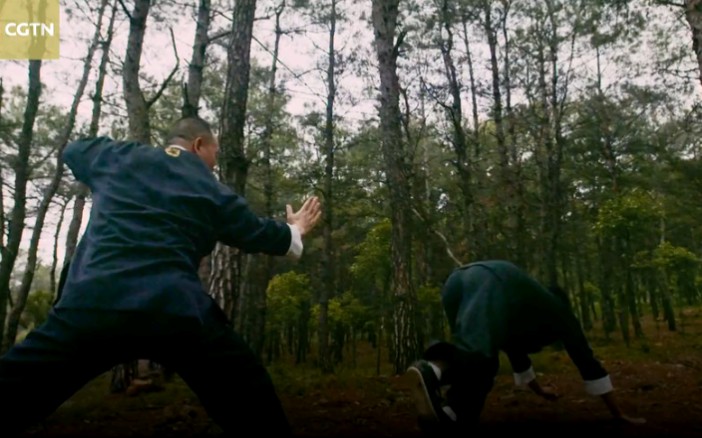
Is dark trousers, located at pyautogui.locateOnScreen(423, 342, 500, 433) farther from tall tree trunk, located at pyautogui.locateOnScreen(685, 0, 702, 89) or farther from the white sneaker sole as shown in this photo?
tall tree trunk, located at pyautogui.locateOnScreen(685, 0, 702, 89)

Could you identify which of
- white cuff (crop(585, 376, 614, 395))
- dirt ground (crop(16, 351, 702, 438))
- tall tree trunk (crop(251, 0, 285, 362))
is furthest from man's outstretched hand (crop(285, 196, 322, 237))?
tall tree trunk (crop(251, 0, 285, 362))

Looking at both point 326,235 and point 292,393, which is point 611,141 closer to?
point 326,235

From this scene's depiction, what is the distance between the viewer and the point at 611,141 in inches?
728

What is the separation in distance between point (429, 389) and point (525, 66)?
18227mm

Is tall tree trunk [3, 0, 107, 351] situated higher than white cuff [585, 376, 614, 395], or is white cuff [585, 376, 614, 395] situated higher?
tall tree trunk [3, 0, 107, 351]

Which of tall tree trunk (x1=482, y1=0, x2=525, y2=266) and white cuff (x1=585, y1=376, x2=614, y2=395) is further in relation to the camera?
tall tree trunk (x1=482, y1=0, x2=525, y2=266)

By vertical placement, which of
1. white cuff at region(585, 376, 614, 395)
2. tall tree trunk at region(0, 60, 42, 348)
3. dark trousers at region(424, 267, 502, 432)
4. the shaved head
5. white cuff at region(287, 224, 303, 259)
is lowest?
white cuff at region(585, 376, 614, 395)

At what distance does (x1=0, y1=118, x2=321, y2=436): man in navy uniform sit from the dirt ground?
4.26ft

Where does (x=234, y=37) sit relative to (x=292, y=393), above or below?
above

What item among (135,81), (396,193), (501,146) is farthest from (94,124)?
(501,146)

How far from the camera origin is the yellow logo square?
12.8 m

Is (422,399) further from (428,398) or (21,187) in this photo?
(21,187)

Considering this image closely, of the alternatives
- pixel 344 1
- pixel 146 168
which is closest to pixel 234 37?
A: pixel 146 168

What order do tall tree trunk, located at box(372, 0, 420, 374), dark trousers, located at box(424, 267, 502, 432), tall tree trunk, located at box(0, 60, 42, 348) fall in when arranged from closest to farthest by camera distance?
dark trousers, located at box(424, 267, 502, 432) < tall tree trunk, located at box(372, 0, 420, 374) < tall tree trunk, located at box(0, 60, 42, 348)
